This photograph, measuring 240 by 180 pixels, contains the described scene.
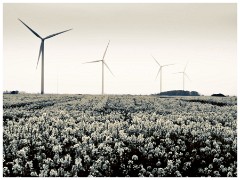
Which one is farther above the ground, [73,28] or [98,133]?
[73,28]

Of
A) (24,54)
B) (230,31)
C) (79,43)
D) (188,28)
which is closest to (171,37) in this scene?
(188,28)

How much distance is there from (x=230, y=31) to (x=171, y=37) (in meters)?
3.69

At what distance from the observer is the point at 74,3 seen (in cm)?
2166

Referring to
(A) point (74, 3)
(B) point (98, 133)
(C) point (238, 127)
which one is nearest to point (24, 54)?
(A) point (74, 3)

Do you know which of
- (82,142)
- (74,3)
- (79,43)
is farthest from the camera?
(79,43)

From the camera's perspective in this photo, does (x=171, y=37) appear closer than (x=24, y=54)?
Yes

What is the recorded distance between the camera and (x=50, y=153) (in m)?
14.9

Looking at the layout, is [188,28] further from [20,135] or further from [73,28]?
[20,135]

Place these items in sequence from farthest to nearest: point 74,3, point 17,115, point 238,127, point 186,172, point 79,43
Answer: point 79,43 → point 17,115 → point 74,3 → point 238,127 → point 186,172

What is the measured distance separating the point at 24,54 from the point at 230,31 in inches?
519

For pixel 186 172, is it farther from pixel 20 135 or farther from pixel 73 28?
pixel 73 28

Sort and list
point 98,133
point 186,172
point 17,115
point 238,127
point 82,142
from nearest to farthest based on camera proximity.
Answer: point 186,172 → point 82,142 → point 98,133 → point 238,127 → point 17,115

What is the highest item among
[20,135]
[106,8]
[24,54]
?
[106,8]

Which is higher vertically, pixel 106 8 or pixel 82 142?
pixel 106 8
